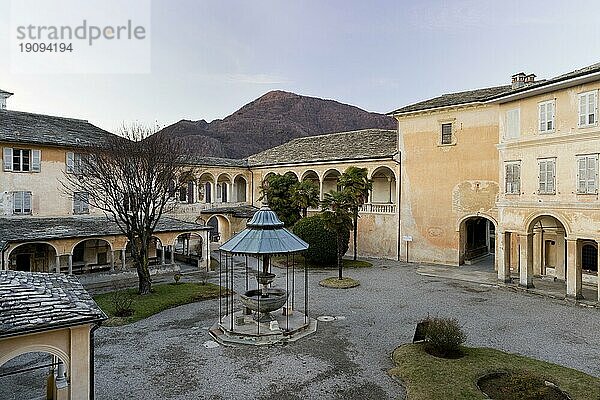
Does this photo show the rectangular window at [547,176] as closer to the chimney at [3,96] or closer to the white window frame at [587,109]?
the white window frame at [587,109]

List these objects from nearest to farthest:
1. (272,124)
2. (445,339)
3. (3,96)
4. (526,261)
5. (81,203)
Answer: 1. (445,339)
2. (526,261)
3. (81,203)
4. (3,96)
5. (272,124)

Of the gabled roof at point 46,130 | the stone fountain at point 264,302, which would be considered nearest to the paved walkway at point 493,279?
the stone fountain at point 264,302

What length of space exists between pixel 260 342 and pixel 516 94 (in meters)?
17.4

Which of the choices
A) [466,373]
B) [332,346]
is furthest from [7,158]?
[466,373]

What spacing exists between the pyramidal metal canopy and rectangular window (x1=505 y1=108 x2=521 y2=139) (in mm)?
13766

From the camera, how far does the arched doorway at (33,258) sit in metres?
23.3

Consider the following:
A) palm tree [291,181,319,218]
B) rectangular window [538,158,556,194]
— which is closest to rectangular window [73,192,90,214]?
palm tree [291,181,319,218]

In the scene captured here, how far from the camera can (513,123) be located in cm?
2156

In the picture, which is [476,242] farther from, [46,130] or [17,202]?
[17,202]

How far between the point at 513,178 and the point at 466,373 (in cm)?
1388

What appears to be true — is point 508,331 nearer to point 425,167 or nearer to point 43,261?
point 425,167

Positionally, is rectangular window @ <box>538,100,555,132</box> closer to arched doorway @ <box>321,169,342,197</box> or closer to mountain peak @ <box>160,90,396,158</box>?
arched doorway @ <box>321,169,342,197</box>

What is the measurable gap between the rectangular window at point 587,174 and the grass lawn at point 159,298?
57.6 feet

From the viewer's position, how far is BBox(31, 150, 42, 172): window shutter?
24281mm
